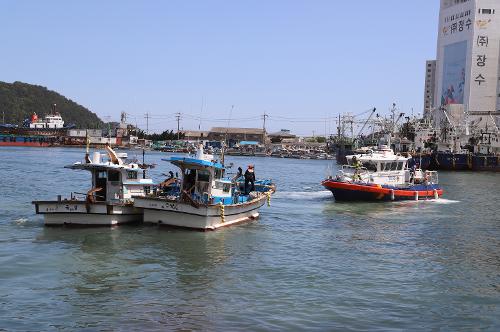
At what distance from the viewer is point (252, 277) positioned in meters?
18.6

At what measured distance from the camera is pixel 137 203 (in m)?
26.1

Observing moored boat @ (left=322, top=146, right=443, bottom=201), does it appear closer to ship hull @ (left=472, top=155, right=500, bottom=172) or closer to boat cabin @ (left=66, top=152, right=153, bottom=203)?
boat cabin @ (left=66, top=152, right=153, bottom=203)

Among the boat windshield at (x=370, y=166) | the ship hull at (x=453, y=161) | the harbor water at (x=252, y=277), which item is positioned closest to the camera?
the harbor water at (x=252, y=277)

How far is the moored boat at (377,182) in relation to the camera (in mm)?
41094

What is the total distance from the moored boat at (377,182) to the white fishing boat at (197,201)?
1405 cm

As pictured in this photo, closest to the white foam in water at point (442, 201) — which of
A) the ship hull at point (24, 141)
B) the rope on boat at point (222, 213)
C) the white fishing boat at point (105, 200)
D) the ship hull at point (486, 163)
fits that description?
the rope on boat at point (222, 213)

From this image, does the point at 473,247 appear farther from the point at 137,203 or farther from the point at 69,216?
the point at 69,216

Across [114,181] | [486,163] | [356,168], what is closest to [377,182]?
[356,168]

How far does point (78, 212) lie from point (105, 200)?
1.87 meters

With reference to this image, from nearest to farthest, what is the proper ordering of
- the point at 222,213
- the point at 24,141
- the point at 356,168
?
the point at 222,213
the point at 356,168
the point at 24,141

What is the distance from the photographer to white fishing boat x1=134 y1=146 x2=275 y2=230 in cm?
2564

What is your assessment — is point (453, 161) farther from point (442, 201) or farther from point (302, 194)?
point (302, 194)

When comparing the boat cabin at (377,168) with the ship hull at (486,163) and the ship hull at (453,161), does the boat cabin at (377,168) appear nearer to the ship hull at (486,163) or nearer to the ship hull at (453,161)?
the ship hull at (453,161)

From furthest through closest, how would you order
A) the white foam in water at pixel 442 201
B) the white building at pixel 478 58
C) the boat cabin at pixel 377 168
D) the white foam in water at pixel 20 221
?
1. the white building at pixel 478 58
2. the white foam in water at pixel 442 201
3. the boat cabin at pixel 377 168
4. the white foam in water at pixel 20 221
